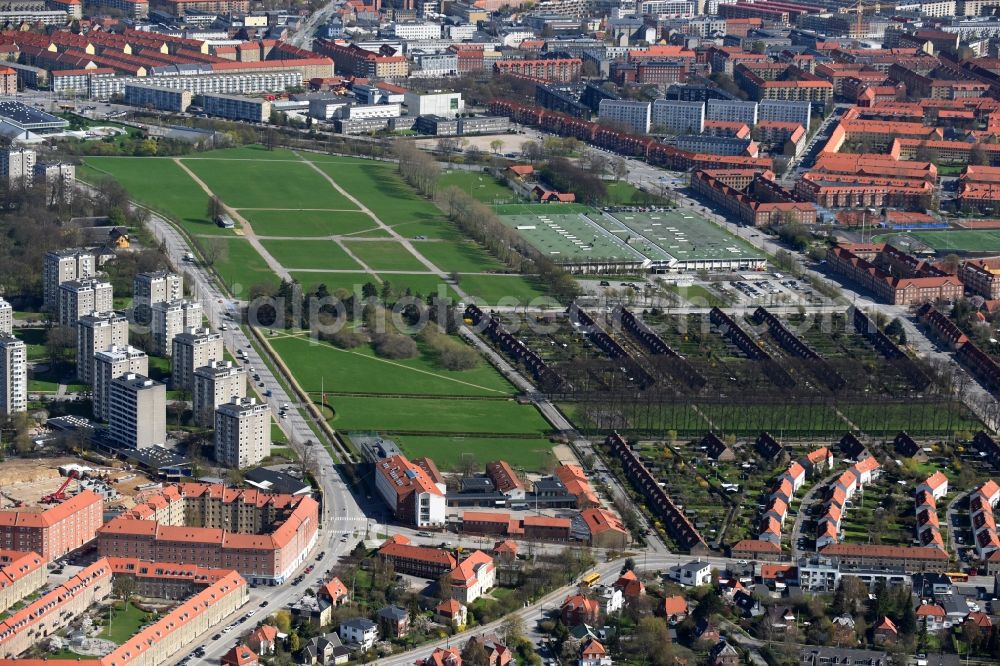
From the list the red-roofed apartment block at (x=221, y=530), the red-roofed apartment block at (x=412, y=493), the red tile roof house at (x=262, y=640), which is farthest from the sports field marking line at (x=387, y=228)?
the red tile roof house at (x=262, y=640)

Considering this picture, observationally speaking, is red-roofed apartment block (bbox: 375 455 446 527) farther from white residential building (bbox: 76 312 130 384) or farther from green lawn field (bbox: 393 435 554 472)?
white residential building (bbox: 76 312 130 384)

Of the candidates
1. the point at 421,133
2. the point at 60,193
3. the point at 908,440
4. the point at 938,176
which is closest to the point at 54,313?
the point at 60,193

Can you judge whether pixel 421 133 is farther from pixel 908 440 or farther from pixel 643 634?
pixel 643 634

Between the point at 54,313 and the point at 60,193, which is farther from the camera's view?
the point at 60,193

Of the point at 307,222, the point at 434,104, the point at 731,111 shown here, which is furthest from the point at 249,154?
the point at 731,111

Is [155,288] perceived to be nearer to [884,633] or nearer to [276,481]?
[276,481]

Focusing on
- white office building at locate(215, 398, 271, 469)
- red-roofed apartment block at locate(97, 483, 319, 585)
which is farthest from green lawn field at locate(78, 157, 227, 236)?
red-roofed apartment block at locate(97, 483, 319, 585)
